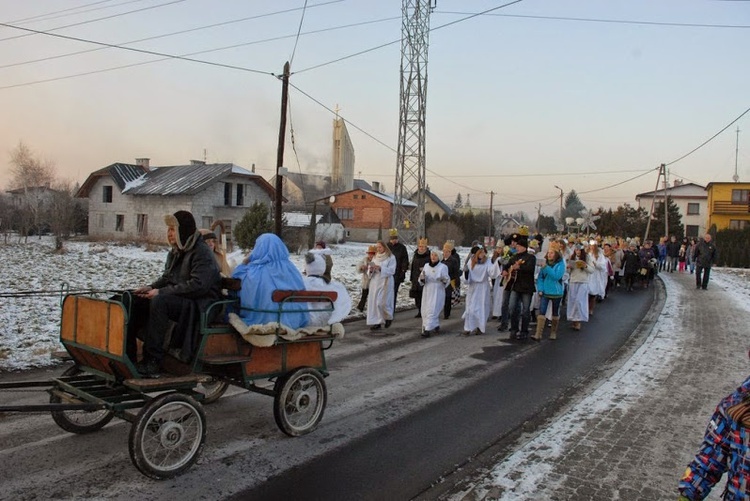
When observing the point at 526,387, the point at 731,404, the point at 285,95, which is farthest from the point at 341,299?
the point at 285,95

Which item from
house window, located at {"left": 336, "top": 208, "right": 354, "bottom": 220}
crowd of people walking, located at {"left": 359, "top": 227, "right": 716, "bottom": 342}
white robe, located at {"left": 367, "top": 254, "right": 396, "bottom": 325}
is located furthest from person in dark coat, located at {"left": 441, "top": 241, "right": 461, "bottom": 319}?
house window, located at {"left": 336, "top": 208, "right": 354, "bottom": 220}

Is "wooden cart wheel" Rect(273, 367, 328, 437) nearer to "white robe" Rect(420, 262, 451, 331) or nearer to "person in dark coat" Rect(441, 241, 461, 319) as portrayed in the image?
"white robe" Rect(420, 262, 451, 331)

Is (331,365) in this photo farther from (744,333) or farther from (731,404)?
(744,333)

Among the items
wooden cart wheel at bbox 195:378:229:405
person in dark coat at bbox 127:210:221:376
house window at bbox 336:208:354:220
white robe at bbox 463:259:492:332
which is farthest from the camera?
house window at bbox 336:208:354:220

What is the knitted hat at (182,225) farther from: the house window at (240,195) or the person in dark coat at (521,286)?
the house window at (240,195)

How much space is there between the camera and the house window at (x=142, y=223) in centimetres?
4428

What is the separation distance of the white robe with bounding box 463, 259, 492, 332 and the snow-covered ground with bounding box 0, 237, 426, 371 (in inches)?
118

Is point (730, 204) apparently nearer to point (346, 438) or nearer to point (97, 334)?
point (346, 438)

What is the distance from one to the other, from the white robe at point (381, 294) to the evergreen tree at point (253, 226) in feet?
62.6

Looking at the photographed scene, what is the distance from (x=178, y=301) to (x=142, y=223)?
4298cm

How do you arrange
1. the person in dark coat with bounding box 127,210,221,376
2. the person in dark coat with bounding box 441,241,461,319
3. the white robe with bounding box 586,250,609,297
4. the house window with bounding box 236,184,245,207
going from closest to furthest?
the person in dark coat with bounding box 127,210,221,376 → the person in dark coat with bounding box 441,241,461,319 → the white robe with bounding box 586,250,609,297 → the house window with bounding box 236,184,245,207

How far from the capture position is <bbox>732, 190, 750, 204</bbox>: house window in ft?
180

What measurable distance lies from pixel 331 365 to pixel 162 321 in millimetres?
3975

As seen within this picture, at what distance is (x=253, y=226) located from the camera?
31.1 m
